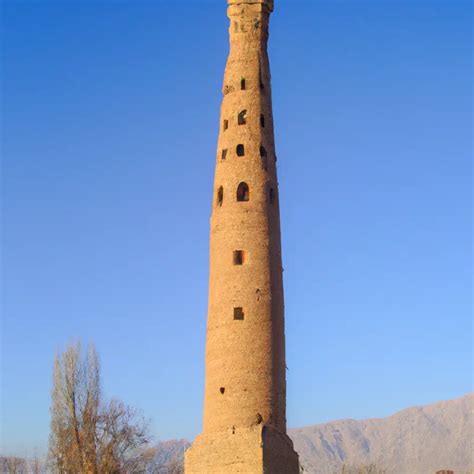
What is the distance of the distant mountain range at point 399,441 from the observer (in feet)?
417

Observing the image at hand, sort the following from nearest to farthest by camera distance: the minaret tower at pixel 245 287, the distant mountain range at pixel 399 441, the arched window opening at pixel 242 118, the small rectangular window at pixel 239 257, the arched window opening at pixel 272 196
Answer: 1. the minaret tower at pixel 245 287
2. the small rectangular window at pixel 239 257
3. the arched window opening at pixel 272 196
4. the arched window opening at pixel 242 118
5. the distant mountain range at pixel 399 441

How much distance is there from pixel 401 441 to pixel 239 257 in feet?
368

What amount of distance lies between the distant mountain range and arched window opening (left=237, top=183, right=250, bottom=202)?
3547 inches

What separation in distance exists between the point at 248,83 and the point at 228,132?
2120 millimetres

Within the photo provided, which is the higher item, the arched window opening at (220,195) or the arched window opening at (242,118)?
the arched window opening at (242,118)

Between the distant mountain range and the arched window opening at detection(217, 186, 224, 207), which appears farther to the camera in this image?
the distant mountain range

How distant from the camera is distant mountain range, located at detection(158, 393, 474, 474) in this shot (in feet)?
417

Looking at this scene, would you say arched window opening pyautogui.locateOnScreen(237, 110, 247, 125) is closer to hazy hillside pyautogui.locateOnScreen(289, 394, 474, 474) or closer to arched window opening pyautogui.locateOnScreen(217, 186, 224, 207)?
arched window opening pyautogui.locateOnScreen(217, 186, 224, 207)

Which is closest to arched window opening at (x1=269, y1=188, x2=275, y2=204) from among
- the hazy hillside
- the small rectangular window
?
the small rectangular window

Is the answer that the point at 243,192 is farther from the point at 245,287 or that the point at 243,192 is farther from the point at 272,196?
the point at 245,287

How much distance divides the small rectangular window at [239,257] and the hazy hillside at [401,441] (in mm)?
90674

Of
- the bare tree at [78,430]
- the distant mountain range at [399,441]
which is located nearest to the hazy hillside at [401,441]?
the distant mountain range at [399,441]

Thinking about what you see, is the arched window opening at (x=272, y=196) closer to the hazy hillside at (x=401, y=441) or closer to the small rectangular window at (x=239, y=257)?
the small rectangular window at (x=239, y=257)

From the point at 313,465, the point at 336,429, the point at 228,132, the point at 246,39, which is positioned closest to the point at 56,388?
the point at 228,132
